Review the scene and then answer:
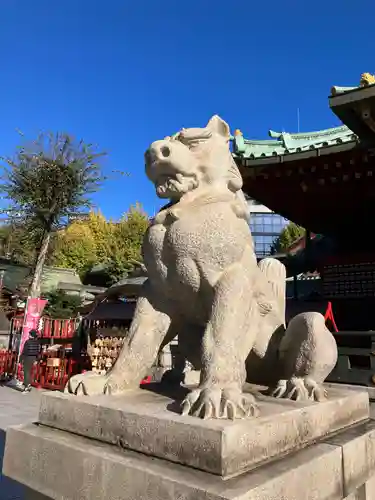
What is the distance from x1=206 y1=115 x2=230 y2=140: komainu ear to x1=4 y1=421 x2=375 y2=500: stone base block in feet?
4.70

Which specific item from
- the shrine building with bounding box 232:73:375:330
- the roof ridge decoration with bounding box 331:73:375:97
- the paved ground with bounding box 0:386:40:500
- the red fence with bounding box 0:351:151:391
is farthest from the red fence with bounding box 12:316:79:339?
the roof ridge decoration with bounding box 331:73:375:97

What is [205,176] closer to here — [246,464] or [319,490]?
[246,464]

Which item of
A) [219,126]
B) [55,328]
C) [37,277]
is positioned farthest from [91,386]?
[37,277]

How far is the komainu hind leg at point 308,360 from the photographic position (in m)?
1.77

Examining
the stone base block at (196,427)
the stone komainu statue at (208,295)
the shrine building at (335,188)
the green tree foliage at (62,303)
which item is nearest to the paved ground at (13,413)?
the stone base block at (196,427)

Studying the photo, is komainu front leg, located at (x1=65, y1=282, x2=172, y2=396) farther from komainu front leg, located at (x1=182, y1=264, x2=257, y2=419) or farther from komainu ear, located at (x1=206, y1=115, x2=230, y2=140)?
komainu ear, located at (x1=206, y1=115, x2=230, y2=140)

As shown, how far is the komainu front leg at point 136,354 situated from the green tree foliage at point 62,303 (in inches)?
620

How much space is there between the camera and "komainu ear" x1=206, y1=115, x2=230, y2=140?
6.55ft

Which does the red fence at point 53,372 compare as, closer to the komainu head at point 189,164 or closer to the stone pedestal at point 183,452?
the stone pedestal at point 183,452

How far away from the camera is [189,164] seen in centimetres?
187

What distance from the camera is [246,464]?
4.09 ft

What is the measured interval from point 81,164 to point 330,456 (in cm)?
1204

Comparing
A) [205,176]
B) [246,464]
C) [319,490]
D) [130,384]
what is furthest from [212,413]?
[205,176]

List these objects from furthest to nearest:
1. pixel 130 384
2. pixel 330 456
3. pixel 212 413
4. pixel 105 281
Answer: pixel 105 281 → pixel 130 384 → pixel 330 456 → pixel 212 413
